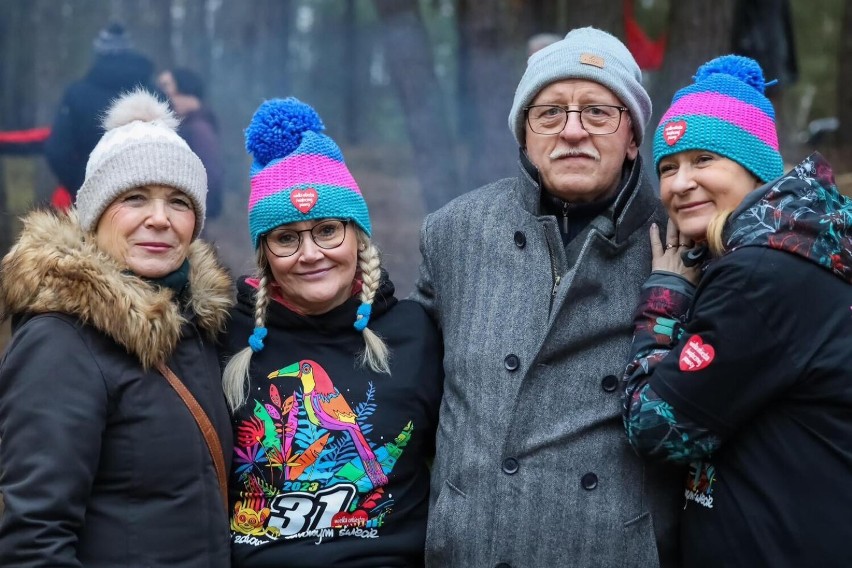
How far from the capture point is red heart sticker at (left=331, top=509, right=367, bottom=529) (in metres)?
2.83

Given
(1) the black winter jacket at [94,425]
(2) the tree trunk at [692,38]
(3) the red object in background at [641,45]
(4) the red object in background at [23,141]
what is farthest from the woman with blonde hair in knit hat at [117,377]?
(4) the red object in background at [23,141]

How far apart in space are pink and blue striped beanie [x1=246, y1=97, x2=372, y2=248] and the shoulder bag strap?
0.59 meters

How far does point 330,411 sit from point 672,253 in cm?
106

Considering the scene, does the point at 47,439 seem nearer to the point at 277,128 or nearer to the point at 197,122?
the point at 277,128

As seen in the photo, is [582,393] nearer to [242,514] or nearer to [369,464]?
[369,464]

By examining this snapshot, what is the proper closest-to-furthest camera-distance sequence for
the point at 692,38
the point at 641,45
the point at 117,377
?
the point at 117,377
the point at 692,38
the point at 641,45

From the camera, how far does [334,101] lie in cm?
1111

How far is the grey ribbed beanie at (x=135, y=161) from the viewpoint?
2.69 metres

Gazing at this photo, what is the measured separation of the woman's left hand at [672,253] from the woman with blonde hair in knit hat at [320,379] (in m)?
0.73

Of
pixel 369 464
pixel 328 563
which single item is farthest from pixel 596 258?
pixel 328 563

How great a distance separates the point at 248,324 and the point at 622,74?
1324mm

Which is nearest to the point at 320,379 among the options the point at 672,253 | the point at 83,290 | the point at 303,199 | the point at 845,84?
the point at 303,199

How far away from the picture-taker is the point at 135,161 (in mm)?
2695

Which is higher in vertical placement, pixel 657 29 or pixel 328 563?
pixel 657 29
